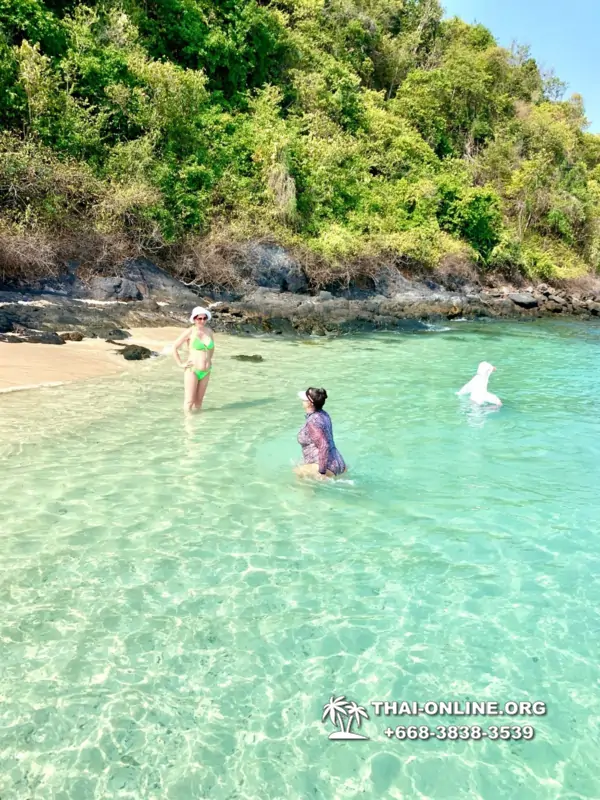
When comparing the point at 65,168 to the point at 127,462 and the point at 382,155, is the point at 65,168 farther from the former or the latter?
the point at 382,155

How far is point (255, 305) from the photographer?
77.3 feet

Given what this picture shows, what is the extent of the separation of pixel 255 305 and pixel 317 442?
17.3 meters

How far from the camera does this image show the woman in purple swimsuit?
6664mm

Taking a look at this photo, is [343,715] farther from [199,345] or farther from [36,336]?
[36,336]

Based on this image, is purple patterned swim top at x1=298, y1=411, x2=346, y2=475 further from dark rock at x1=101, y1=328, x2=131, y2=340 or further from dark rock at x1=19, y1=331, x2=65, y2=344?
dark rock at x1=101, y1=328, x2=131, y2=340

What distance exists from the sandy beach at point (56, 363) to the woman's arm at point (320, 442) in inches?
175

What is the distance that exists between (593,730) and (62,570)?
400 centimetres

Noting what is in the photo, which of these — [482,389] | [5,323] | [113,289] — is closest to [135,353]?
[5,323]

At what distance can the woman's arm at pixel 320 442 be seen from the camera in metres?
6.75

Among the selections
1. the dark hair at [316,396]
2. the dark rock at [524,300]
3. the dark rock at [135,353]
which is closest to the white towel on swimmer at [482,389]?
the dark hair at [316,396]

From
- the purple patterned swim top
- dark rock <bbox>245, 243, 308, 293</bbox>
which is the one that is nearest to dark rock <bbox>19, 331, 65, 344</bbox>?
the purple patterned swim top

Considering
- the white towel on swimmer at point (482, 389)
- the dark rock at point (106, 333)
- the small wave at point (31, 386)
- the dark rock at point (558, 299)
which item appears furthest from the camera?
the dark rock at point (558, 299)

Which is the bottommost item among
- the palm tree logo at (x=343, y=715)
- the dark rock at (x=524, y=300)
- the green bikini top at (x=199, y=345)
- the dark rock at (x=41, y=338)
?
the palm tree logo at (x=343, y=715)

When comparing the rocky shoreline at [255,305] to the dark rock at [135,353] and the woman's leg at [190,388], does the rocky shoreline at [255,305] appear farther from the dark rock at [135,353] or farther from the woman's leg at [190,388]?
the woman's leg at [190,388]
